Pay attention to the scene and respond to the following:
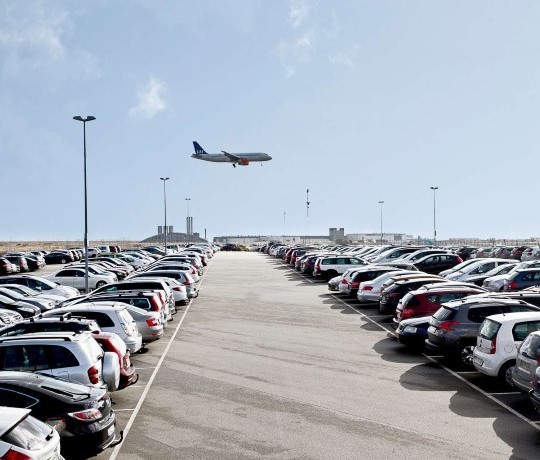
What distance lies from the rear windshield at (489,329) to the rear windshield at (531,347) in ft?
4.89

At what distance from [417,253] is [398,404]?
2783 centimetres

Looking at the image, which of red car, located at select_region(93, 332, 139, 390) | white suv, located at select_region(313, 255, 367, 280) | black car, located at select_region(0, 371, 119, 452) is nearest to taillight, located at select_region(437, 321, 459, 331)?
red car, located at select_region(93, 332, 139, 390)

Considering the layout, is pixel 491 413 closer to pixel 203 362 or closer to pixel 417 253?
pixel 203 362

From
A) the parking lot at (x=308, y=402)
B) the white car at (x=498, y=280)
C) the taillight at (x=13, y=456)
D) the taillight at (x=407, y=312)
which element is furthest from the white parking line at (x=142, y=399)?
the white car at (x=498, y=280)

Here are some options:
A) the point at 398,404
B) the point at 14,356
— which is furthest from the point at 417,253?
the point at 14,356

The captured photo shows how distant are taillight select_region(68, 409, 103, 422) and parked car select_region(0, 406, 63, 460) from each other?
1.26 meters

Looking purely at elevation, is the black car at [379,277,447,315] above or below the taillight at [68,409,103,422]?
above

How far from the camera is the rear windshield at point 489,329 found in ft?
45.8

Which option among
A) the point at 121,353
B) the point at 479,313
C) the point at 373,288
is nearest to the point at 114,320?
the point at 121,353

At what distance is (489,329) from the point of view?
1420 centimetres

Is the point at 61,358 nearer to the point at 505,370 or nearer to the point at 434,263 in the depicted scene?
the point at 505,370

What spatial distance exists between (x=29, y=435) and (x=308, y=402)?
21.0 feet

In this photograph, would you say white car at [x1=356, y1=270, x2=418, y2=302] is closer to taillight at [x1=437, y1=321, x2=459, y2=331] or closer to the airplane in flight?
taillight at [x1=437, y1=321, x2=459, y2=331]

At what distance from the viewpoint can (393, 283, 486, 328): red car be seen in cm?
1875
